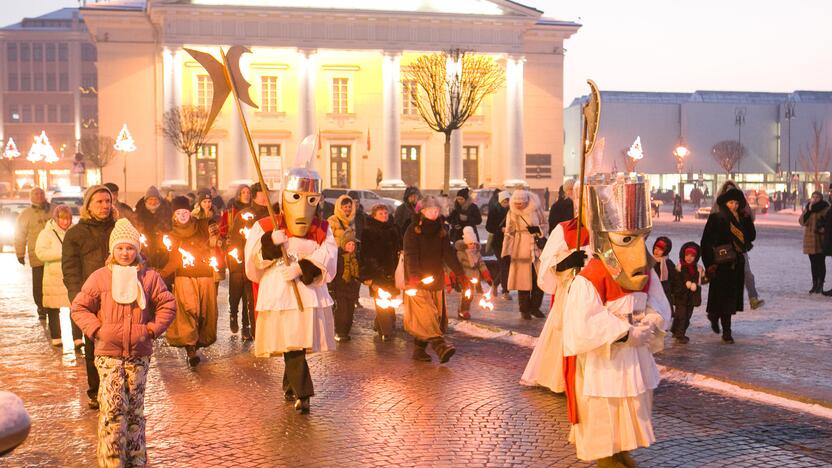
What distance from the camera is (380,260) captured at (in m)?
11.9

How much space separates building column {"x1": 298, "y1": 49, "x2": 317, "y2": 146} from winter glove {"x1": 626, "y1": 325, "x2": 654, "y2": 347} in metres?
45.4

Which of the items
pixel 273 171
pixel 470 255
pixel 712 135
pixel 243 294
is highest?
pixel 712 135

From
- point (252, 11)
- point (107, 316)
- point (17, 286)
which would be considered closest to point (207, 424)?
point (107, 316)

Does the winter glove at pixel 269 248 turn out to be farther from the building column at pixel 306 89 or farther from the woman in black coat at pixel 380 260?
the building column at pixel 306 89

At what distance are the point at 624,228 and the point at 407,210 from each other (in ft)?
36.9

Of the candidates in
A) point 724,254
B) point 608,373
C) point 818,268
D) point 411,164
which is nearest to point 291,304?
point 608,373

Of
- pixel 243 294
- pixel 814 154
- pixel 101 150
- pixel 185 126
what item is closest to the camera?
pixel 243 294

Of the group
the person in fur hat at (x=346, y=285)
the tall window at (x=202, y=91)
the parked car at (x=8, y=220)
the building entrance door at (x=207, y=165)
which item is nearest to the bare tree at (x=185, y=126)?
the tall window at (x=202, y=91)

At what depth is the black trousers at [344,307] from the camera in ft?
39.2

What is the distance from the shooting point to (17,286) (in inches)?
732

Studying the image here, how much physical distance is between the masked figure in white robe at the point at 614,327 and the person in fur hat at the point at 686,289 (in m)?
5.50

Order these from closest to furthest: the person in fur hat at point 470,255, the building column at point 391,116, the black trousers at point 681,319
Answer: the black trousers at point 681,319 < the person in fur hat at point 470,255 < the building column at point 391,116

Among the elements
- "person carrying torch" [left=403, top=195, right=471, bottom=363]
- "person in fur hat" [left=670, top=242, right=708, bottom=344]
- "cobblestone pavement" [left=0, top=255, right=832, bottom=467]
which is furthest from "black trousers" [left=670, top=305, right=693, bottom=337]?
"person carrying torch" [left=403, top=195, right=471, bottom=363]

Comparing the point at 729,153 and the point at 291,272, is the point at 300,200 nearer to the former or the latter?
the point at 291,272
